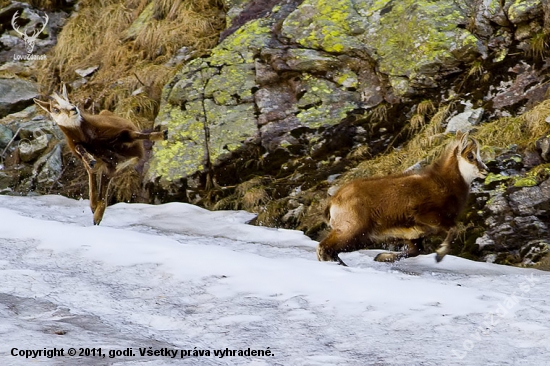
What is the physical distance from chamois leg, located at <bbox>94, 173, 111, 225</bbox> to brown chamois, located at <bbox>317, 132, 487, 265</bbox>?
3.31 m

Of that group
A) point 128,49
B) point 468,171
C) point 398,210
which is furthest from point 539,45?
point 128,49

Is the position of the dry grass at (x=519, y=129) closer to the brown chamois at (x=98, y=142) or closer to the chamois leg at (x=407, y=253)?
the chamois leg at (x=407, y=253)

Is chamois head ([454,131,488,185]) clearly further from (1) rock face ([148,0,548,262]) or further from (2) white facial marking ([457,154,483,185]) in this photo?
(1) rock face ([148,0,548,262])

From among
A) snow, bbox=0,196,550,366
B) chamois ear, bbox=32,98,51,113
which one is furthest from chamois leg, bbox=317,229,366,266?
chamois ear, bbox=32,98,51,113

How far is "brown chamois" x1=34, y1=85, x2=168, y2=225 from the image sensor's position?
934cm

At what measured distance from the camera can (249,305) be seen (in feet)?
17.3

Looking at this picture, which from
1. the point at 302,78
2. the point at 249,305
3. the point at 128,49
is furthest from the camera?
the point at 128,49

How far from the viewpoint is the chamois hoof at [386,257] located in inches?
291

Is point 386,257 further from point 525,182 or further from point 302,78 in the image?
point 302,78

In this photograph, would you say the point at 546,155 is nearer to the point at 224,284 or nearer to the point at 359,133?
the point at 359,133

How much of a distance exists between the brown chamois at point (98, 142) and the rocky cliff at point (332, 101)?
4.06ft

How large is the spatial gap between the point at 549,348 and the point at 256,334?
1774 mm

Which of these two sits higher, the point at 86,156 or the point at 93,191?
the point at 86,156

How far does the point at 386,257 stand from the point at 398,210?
545 millimetres
